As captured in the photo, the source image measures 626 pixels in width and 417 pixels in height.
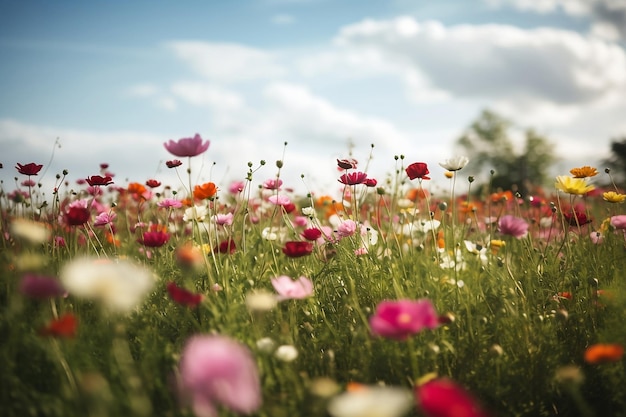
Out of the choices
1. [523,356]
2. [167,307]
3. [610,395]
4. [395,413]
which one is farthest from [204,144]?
[610,395]

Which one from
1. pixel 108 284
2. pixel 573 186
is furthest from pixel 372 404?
pixel 573 186

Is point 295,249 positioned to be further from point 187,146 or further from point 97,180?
point 97,180

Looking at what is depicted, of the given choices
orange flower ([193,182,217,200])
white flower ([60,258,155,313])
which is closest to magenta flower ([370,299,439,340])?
white flower ([60,258,155,313])

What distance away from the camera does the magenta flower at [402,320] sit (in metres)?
1.08

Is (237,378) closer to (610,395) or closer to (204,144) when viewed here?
(204,144)

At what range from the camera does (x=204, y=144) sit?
171cm

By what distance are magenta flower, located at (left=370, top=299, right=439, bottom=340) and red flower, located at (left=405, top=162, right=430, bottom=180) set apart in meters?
1.27

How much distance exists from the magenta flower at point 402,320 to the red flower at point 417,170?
49.8 inches

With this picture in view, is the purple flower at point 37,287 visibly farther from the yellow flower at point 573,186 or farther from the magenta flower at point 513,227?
the yellow flower at point 573,186

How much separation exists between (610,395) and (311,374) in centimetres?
102

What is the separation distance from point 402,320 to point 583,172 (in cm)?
199

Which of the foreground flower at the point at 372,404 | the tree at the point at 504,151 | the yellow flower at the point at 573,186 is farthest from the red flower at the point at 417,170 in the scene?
the tree at the point at 504,151

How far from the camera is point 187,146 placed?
1.70m

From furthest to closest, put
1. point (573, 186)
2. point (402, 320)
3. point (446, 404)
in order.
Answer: point (573, 186), point (402, 320), point (446, 404)
